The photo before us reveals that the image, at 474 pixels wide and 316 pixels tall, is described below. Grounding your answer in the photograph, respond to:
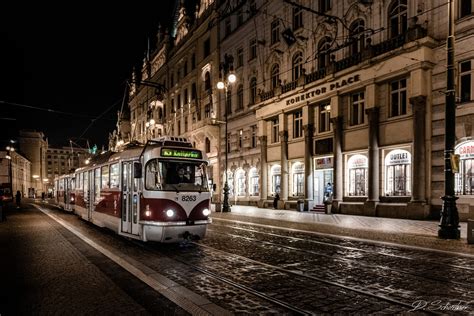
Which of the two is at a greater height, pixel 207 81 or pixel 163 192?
pixel 207 81

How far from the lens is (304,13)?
29391 millimetres

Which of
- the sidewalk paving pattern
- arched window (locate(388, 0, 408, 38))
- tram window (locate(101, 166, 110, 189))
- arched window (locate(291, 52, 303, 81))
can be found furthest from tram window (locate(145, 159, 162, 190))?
arched window (locate(291, 52, 303, 81))

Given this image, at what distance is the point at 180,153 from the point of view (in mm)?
11352

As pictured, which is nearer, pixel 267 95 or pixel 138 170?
pixel 138 170

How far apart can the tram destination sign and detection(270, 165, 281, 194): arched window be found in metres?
20.7

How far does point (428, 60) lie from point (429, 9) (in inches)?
111

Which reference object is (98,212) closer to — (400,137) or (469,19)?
(400,137)

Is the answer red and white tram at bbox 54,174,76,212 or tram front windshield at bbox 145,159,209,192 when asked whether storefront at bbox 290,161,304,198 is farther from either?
tram front windshield at bbox 145,159,209,192

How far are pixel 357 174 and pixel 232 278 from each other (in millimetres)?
18915

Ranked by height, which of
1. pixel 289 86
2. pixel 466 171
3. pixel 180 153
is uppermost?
pixel 289 86

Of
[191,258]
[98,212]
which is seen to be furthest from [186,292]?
[98,212]

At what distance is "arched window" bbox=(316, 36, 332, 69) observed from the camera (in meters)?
27.0

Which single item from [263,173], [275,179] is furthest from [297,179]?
[263,173]

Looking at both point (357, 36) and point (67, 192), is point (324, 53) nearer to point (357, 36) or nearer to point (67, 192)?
point (357, 36)
